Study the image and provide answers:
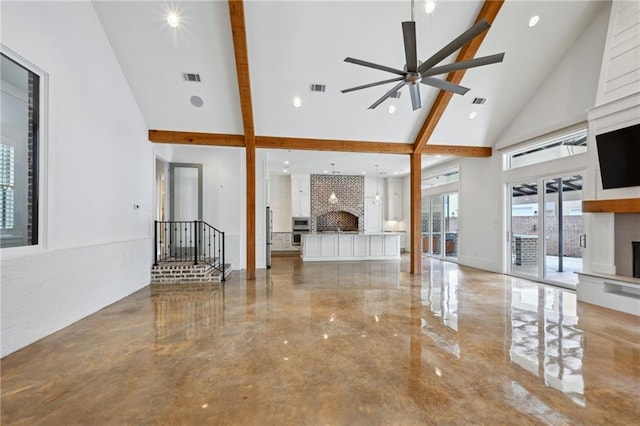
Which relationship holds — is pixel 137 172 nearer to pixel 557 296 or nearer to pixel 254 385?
pixel 254 385

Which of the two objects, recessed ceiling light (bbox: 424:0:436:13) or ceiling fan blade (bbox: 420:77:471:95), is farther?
recessed ceiling light (bbox: 424:0:436:13)

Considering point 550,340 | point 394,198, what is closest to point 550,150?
point 550,340

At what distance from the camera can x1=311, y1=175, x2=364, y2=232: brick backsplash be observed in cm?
1184

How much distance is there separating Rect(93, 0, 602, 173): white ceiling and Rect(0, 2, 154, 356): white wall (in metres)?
0.71

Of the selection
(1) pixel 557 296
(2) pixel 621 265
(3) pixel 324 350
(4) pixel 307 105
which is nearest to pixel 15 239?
(3) pixel 324 350

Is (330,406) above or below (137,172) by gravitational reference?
below

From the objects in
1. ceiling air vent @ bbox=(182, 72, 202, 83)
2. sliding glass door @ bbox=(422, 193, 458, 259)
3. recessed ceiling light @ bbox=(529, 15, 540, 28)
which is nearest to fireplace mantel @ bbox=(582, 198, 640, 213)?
recessed ceiling light @ bbox=(529, 15, 540, 28)

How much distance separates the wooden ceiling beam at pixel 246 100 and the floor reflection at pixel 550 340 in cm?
496

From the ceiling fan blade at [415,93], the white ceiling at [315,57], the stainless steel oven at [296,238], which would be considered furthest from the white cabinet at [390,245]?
the ceiling fan blade at [415,93]

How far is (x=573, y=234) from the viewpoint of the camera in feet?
19.2

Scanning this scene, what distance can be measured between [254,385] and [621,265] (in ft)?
19.7

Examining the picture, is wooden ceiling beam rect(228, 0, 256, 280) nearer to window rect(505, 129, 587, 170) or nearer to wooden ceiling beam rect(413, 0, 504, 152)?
wooden ceiling beam rect(413, 0, 504, 152)

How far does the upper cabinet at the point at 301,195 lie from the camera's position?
1160 centimetres

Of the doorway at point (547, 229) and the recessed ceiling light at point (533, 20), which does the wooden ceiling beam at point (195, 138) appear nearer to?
the recessed ceiling light at point (533, 20)
